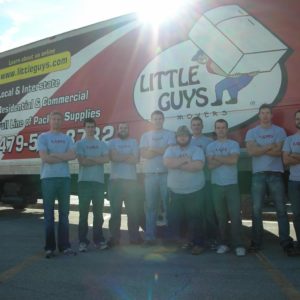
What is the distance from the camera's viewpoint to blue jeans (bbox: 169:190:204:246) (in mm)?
6035

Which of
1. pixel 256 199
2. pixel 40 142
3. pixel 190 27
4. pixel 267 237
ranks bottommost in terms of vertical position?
pixel 267 237

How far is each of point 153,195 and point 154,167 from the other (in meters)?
0.39

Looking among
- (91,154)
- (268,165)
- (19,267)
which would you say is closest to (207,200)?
(268,165)

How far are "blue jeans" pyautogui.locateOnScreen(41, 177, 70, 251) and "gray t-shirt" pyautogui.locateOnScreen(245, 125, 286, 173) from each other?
244cm

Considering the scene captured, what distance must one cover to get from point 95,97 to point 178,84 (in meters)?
1.67

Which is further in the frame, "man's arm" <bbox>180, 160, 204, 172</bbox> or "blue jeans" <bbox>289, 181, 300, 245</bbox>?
"man's arm" <bbox>180, 160, 204, 172</bbox>

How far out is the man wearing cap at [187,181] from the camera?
5980 mm

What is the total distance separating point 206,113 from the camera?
6.43 metres

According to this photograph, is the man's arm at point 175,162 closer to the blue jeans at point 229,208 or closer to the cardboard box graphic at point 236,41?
the blue jeans at point 229,208

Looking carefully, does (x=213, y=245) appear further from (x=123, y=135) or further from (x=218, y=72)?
(x=218, y=72)

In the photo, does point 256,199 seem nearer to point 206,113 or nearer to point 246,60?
point 206,113

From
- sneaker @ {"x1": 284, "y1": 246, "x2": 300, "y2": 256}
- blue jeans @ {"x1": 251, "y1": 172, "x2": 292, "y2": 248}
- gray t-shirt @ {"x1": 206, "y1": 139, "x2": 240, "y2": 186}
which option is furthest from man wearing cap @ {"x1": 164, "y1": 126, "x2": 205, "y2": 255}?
sneaker @ {"x1": 284, "y1": 246, "x2": 300, "y2": 256}

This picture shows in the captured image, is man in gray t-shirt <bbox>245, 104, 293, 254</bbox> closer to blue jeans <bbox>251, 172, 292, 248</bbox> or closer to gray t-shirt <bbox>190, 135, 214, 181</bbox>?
blue jeans <bbox>251, 172, 292, 248</bbox>


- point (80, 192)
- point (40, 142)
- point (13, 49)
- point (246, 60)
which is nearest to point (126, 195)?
point (80, 192)
